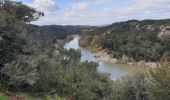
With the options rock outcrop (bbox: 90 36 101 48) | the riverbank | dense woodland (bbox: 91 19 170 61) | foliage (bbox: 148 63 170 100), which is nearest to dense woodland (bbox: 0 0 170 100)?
foliage (bbox: 148 63 170 100)

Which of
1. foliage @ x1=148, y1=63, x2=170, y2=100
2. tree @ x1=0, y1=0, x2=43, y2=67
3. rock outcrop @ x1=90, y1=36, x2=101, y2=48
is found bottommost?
rock outcrop @ x1=90, y1=36, x2=101, y2=48

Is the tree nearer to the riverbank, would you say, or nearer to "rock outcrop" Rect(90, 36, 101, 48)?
the riverbank

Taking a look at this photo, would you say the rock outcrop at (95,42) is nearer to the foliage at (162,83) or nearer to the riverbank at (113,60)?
the riverbank at (113,60)

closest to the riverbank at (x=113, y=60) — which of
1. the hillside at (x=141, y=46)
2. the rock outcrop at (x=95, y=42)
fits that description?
the hillside at (x=141, y=46)

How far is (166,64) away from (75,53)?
34.5 m

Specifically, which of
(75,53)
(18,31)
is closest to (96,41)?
(75,53)

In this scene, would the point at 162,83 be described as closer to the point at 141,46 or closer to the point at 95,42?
the point at 141,46

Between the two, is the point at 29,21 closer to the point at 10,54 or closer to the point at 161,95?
the point at 10,54

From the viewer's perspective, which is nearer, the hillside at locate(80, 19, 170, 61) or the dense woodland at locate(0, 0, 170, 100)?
the dense woodland at locate(0, 0, 170, 100)

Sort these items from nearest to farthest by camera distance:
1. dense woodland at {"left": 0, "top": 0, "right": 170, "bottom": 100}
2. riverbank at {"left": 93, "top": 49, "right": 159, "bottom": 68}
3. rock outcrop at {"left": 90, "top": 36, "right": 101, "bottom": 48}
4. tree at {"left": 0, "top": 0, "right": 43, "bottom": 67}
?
dense woodland at {"left": 0, "top": 0, "right": 170, "bottom": 100} → tree at {"left": 0, "top": 0, "right": 43, "bottom": 67} → riverbank at {"left": 93, "top": 49, "right": 159, "bottom": 68} → rock outcrop at {"left": 90, "top": 36, "right": 101, "bottom": 48}

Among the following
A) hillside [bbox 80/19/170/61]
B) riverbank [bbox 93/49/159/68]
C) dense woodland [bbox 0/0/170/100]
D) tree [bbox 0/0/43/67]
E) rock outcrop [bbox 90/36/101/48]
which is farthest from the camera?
rock outcrop [bbox 90/36/101/48]

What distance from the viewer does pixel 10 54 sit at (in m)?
22.4

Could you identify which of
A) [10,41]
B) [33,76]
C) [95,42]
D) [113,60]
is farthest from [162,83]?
[95,42]

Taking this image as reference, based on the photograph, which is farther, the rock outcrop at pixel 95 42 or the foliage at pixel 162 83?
the rock outcrop at pixel 95 42
